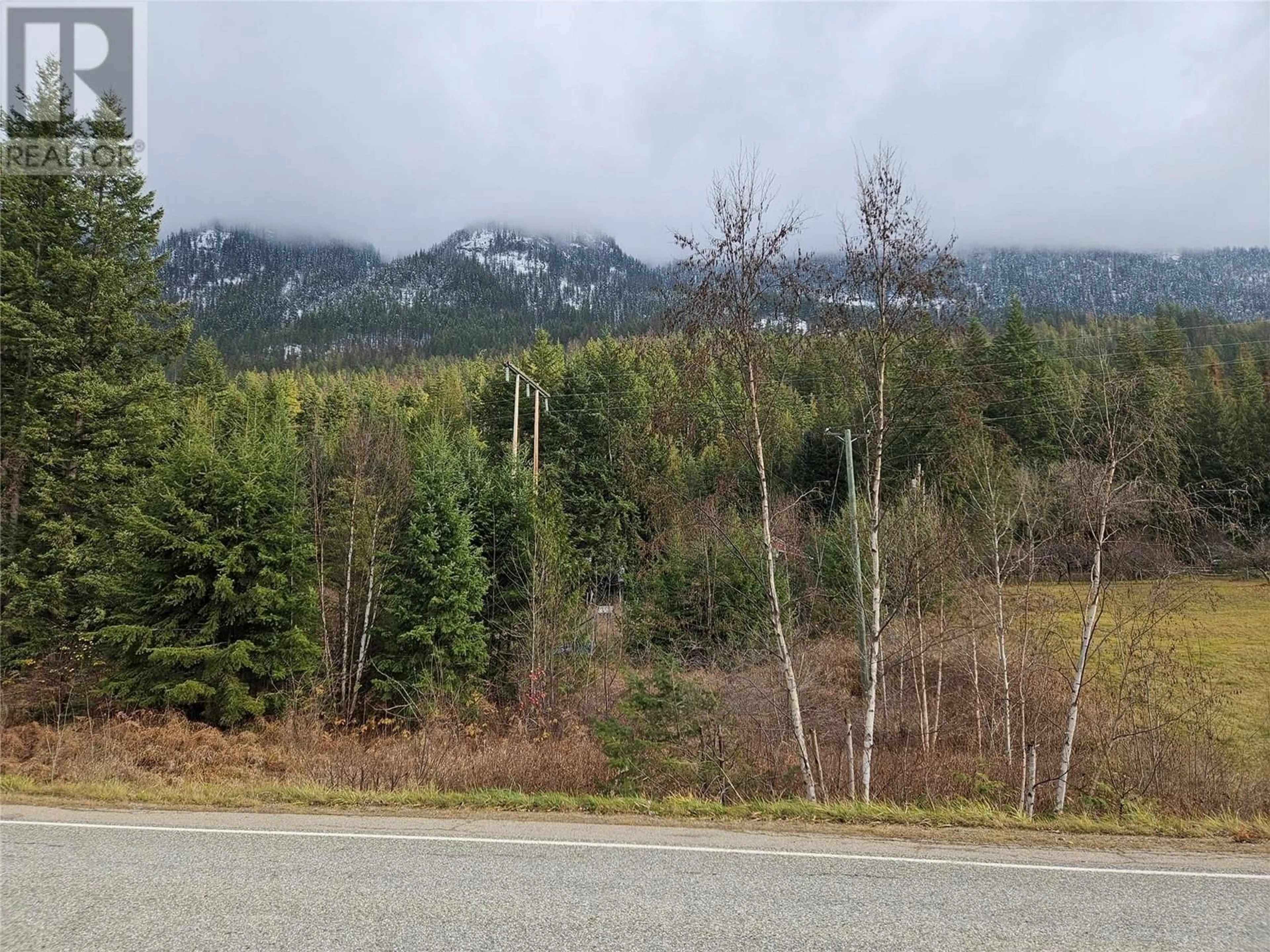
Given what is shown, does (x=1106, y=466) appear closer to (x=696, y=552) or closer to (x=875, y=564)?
(x=875, y=564)

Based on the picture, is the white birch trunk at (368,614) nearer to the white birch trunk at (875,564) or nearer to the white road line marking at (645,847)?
the white road line marking at (645,847)

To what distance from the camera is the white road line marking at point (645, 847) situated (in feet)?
17.0

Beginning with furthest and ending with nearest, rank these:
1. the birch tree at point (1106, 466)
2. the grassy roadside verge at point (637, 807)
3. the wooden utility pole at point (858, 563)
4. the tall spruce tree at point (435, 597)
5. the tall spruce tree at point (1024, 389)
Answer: the tall spruce tree at point (1024, 389) → the tall spruce tree at point (435, 597) → the wooden utility pole at point (858, 563) → the birch tree at point (1106, 466) → the grassy roadside verge at point (637, 807)

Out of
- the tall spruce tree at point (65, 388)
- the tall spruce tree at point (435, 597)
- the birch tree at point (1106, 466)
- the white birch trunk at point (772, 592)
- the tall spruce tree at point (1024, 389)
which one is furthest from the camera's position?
the tall spruce tree at point (1024, 389)

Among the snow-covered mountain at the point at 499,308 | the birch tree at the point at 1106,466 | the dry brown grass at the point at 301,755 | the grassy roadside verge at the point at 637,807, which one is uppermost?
the snow-covered mountain at the point at 499,308

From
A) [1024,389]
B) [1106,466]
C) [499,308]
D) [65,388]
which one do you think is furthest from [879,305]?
[499,308]

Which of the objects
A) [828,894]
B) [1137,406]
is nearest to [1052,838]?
[828,894]

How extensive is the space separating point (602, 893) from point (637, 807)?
2.82 metres

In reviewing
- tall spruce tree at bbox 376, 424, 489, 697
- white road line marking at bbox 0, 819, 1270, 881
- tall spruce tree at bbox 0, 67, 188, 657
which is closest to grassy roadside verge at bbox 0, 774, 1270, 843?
white road line marking at bbox 0, 819, 1270, 881

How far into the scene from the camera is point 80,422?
18.3 metres

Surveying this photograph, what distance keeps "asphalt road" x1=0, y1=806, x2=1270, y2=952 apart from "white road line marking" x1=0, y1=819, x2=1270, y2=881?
3 cm

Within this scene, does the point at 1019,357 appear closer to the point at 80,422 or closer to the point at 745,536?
the point at 745,536

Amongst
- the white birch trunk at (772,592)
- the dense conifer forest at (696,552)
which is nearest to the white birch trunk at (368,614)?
the dense conifer forest at (696,552)

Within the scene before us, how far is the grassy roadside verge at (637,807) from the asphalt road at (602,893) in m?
0.68
